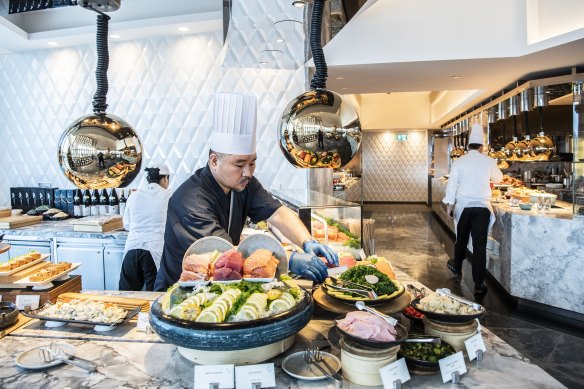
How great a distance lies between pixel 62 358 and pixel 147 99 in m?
4.53

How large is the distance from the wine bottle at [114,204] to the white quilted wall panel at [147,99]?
0.34 meters

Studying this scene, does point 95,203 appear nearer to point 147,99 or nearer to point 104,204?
point 104,204

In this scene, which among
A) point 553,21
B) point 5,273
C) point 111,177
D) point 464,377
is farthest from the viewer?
point 553,21

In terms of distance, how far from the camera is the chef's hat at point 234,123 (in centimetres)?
218

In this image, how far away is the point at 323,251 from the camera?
2.38m

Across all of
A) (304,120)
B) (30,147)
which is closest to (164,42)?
(30,147)

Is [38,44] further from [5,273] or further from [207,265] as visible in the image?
[207,265]

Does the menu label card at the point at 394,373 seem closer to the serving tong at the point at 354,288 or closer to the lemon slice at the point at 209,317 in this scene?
the serving tong at the point at 354,288

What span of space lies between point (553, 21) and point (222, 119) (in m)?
4.38

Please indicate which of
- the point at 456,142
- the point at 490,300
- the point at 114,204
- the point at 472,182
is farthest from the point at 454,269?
the point at 456,142

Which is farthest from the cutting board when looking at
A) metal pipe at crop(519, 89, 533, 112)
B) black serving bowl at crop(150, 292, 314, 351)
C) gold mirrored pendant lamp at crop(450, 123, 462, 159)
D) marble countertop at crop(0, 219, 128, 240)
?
gold mirrored pendant lamp at crop(450, 123, 462, 159)

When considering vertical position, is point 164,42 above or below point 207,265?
above

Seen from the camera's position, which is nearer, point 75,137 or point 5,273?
point 75,137

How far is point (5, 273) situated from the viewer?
2426mm
